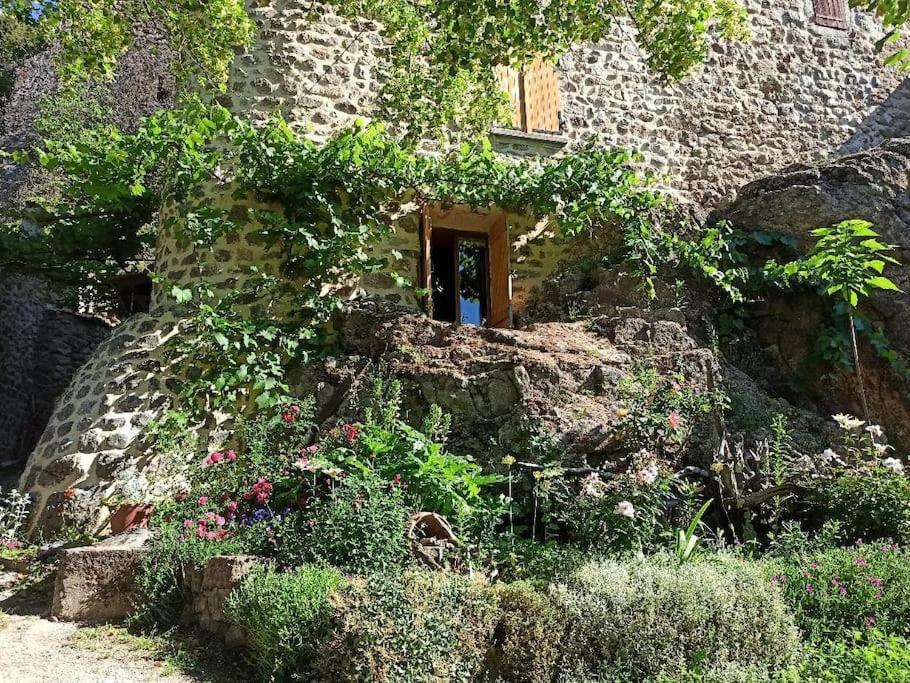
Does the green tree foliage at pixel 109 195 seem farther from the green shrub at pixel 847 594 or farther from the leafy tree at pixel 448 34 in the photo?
the green shrub at pixel 847 594

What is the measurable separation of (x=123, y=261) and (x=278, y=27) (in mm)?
3147

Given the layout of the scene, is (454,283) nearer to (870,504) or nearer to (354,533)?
(870,504)

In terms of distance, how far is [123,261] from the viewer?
8336 millimetres

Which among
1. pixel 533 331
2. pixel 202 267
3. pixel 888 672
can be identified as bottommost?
pixel 888 672

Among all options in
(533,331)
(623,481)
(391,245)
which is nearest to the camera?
(623,481)

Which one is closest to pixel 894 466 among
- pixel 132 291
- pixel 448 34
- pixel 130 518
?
pixel 448 34

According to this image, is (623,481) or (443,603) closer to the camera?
(443,603)

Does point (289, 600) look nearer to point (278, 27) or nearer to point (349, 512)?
point (349, 512)

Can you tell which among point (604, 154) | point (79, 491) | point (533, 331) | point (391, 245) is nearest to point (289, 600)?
point (79, 491)

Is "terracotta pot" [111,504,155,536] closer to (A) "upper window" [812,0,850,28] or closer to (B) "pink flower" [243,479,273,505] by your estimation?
(B) "pink flower" [243,479,273,505]

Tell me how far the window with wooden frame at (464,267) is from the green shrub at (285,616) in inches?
156

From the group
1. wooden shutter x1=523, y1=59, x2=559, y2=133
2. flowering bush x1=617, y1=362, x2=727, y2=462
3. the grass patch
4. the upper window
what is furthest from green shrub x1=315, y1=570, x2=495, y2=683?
the upper window

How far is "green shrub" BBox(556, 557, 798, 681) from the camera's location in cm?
319

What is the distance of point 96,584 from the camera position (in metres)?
4.26
